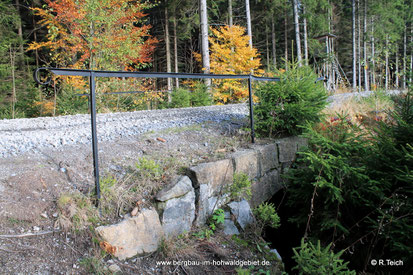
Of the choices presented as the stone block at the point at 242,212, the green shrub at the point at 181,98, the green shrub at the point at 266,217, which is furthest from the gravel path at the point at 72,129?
the green shrub at the point at 181,98

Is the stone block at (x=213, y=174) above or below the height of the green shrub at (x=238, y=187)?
above

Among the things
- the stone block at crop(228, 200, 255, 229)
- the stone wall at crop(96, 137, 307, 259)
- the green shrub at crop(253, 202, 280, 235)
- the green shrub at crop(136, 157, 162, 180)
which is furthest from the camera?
the green shrub at crop(253, 202, 280, 235)

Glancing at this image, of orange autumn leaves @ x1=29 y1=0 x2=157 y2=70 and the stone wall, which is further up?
orange autumn leaves @ x1=29 y1=0 x2=157 y2=70

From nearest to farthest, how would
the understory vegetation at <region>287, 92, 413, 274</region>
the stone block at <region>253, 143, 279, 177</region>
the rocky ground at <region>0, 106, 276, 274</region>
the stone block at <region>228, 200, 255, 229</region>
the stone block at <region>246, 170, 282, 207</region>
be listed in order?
the rocky ground at <region>0, 106, 276, 274</region>
the understory vegetation at <region>287, 92, 413, 274</region>
the stone block at <region>228, 200, 255, 229</region>
the stone block at <region>246, 170, 282, 207</region>
the stone block at <region>253, 143, 279, 177</region>

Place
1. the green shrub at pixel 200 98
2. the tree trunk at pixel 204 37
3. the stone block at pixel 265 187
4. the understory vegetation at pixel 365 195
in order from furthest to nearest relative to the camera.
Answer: the tree trunk at pixel 204 37 < the green shrub at pixel 200 98 < the stone block at pixel 265 187 < the understory vegetation at pixel 365 195

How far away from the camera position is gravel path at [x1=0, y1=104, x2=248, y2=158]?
3.20 m

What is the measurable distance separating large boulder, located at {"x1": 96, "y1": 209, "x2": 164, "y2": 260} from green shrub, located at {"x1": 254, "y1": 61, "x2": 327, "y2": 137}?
220cm

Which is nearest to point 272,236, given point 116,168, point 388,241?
point 388,241

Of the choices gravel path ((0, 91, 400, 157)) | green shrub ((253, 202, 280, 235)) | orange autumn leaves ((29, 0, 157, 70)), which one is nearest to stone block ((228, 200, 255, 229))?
green shrub ((253, 202, 280, 235))

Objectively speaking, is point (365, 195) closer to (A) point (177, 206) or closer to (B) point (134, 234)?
(A) point (177, 206)

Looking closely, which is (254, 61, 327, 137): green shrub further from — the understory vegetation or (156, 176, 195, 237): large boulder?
(156, 176, 195, 237): large boulder

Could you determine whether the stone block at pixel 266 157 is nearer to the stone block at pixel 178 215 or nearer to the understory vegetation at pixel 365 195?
the understory vegetation at pixel 365 195

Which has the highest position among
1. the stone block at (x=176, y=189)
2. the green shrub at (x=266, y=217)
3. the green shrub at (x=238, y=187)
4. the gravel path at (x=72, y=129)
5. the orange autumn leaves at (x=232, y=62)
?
the orange autumn leaves at (x=232, y=62)

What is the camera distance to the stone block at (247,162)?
3.15m
